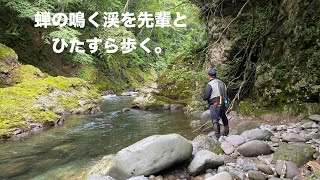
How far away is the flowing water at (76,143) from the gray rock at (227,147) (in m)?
2.46

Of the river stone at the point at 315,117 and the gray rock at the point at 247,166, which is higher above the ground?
the river stone at the point at 315,117

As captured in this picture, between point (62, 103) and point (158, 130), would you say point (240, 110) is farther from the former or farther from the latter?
point (62, 103)

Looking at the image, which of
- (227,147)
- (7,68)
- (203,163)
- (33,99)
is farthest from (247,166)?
(7,68)

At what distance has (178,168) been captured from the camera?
18.3ft

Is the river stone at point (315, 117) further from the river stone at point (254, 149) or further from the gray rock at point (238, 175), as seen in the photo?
the gray rock at point (238, 175)

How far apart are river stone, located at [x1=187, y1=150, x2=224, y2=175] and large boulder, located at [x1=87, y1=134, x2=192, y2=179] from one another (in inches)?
8.9

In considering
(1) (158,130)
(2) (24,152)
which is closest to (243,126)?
(1) (158,130)

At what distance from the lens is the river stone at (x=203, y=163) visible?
17.3ft

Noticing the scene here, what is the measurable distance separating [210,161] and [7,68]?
11.9 m

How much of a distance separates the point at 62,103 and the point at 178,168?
9.73 meters

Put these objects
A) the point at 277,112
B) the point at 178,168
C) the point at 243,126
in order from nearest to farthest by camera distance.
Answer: the point at 178,168
the point at 243,126
the point at 277,112

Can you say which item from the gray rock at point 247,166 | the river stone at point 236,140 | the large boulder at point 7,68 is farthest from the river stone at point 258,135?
the large boulder at point 7,68

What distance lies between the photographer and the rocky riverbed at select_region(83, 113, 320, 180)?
Result: 4.84 m

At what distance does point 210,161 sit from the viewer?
5.29 metres
